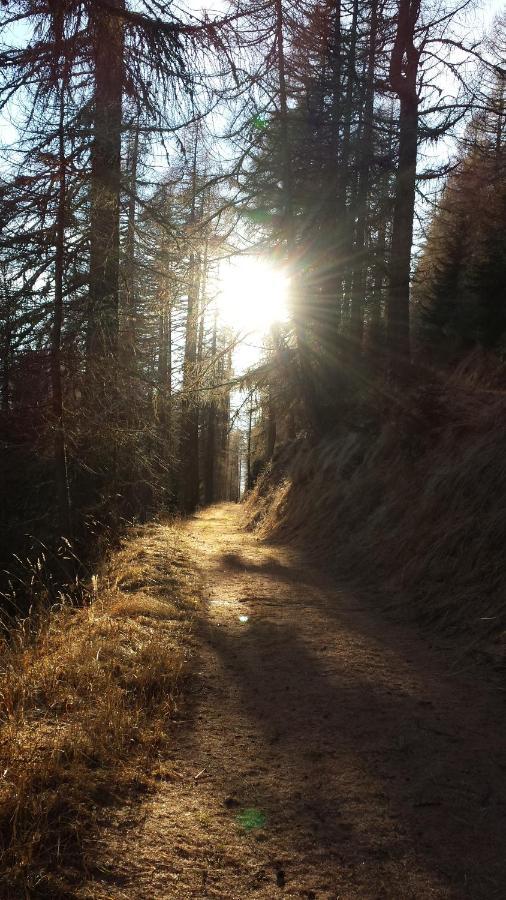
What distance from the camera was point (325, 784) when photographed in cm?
323

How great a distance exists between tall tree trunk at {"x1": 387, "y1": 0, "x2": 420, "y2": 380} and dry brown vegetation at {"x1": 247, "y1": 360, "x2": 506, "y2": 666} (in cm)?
165

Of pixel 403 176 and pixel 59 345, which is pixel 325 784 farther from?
pixel 403 176

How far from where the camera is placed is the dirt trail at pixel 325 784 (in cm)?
251

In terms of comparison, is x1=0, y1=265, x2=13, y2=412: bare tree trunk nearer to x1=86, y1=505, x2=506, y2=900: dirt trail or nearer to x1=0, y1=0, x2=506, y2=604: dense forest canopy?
x1=0, y1=0, x2=506, y2=604: dense forest canopy

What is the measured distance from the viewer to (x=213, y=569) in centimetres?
926

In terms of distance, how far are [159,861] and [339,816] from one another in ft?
3.10

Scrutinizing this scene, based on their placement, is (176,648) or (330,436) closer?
(176,648)

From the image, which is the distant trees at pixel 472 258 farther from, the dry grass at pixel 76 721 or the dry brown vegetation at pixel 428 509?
the dry grass at pixel 76 721

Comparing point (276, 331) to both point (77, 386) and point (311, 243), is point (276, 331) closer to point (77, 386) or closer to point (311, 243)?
point (311, 243)

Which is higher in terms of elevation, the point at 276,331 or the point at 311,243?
the point at 311,243

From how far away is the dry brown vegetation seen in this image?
611 centimetres

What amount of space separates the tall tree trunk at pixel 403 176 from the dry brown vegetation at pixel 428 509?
1650 mm

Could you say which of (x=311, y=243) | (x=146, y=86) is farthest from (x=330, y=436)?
(x=146, y=86)

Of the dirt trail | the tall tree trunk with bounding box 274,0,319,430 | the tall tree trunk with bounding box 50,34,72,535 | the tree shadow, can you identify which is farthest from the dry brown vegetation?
the tall tree trunk with bounding box 50,34,72,535
